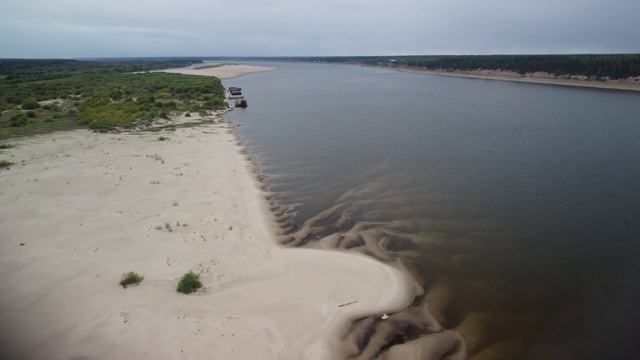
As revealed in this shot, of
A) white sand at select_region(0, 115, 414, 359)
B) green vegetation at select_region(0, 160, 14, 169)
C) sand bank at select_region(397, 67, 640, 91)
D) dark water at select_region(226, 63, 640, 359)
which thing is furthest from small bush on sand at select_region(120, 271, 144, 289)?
sand bank at select_region(397, 67, 640, 91)

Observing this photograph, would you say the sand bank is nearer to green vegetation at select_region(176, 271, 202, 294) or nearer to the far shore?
the far shore

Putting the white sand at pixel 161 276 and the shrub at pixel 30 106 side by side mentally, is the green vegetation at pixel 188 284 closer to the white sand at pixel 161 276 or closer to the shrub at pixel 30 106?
the white sand at pixel 161 276

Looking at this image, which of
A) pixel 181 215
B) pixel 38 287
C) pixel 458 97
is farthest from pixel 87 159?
pixel 458 97

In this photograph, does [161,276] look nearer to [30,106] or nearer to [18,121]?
[18,121]

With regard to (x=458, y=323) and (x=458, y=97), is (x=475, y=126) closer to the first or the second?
(x=458, y=97)

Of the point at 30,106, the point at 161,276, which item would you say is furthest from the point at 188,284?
the point at 30,106
